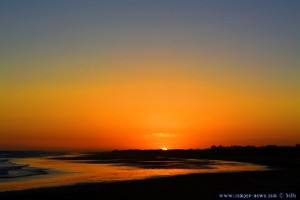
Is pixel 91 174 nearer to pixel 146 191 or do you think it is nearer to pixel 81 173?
pixel 81 173

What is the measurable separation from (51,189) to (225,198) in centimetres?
1350

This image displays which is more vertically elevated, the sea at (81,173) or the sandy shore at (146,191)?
the sea at (81,173)

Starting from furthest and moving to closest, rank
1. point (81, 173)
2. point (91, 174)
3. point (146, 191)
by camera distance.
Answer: point (81, 173), point (91, 174), point (146, 191)

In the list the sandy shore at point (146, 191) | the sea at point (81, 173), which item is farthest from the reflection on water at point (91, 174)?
the sandy shore at point (146, 191)

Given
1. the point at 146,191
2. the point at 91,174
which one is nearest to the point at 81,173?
the point at 91,174

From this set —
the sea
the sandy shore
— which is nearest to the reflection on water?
the sea

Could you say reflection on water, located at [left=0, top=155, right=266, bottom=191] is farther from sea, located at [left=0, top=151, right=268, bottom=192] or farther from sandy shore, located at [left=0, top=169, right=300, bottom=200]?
sandy shore, located at [left=0, top=169, right=300, bottom=200]

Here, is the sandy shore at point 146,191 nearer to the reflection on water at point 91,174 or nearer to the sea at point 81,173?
the sea at point 81,173

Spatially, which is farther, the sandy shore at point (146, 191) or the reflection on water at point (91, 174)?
the reflection on water at point (91, 174)

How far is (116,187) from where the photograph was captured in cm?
2931

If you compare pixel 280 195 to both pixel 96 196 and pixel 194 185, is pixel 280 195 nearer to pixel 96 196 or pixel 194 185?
pixel 194 185

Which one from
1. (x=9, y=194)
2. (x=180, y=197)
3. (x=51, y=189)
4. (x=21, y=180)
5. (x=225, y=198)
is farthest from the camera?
(x=21, y=180)

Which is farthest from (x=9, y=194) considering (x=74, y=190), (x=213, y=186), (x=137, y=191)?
(x=213, y=186)

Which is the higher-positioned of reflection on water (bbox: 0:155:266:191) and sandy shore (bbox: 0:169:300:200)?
reflection on water (bbox: 0:155:266:191)
